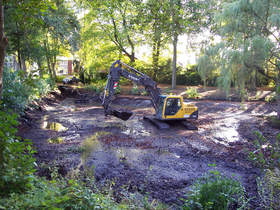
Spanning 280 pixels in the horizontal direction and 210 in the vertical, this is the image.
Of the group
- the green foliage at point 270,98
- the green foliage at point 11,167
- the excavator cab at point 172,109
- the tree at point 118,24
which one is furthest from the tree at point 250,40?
the green foliage at point 11,167

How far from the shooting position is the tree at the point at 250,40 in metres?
11.5

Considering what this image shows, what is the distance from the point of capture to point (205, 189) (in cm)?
375

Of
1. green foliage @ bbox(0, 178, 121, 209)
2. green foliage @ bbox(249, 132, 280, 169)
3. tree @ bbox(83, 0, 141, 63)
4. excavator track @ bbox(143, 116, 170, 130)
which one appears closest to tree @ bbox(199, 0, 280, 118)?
excavator track @ bbox(143, 116, 170, 130)

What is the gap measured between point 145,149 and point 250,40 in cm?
876

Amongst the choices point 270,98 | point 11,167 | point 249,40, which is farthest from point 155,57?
point 11,167

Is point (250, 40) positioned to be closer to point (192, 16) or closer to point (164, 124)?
point (164, 124)

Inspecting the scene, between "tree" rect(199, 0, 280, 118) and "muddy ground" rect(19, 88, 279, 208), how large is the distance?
2.62 metres

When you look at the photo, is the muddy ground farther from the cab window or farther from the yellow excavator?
the cab window

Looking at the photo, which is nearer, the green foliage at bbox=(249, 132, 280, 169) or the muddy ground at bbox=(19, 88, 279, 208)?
the green foliage at bbox=(249, 132, 280, 169)

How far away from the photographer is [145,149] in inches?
313

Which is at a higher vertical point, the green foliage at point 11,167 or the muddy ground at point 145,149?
the green foliage at point 11,167

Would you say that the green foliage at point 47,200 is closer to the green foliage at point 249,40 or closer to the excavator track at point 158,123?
the excavator track at point 158,123

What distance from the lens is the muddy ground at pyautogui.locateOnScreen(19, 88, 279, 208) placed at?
18.2 ft

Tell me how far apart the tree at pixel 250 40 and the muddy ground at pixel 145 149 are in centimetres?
262
